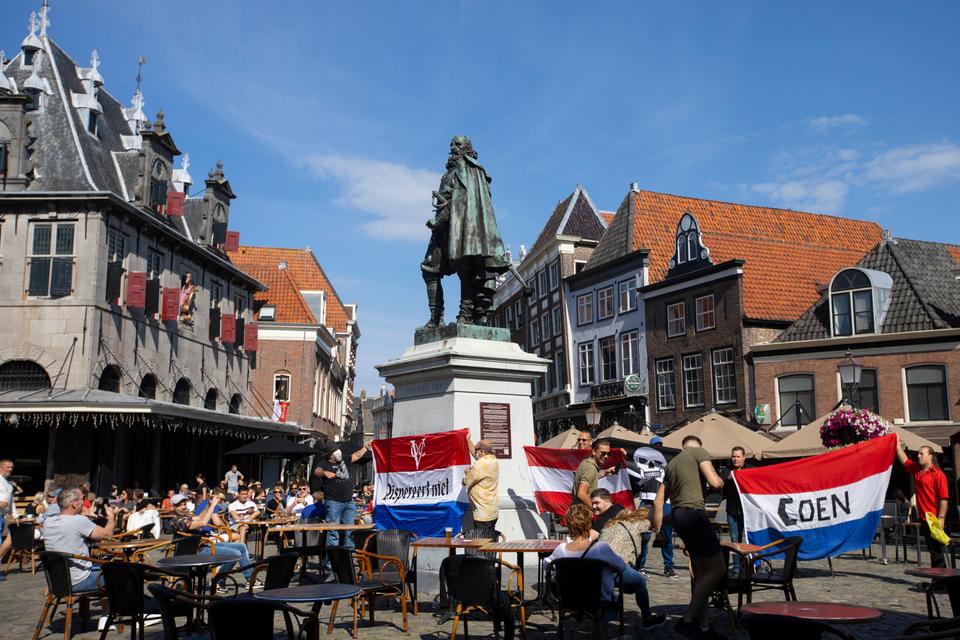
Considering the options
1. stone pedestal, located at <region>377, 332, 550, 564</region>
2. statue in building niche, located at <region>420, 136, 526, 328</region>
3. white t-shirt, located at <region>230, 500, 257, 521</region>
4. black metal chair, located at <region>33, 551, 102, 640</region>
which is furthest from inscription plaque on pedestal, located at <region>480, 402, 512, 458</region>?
white t-shirt, located at <region>230, 500, 257, 521</region>

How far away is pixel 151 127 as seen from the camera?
1210 inches

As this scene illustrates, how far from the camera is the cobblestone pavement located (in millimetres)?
8062

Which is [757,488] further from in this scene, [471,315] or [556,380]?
[556,380]

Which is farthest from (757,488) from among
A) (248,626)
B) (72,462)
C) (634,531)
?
(72,462)

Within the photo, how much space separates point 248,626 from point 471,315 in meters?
7.30

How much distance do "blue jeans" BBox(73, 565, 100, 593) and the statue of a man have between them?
538cm

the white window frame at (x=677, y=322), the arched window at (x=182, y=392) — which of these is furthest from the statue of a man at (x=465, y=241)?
the white window frame at (x=677, y=322)

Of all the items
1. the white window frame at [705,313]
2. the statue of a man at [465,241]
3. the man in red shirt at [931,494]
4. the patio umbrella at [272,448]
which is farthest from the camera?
the white window frame at [705,313]

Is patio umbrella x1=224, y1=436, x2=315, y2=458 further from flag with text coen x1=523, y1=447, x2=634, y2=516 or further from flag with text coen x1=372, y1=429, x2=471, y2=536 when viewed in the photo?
flag with text coen x1=523, y1=447, x2=634, y2=516

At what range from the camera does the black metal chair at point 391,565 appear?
8547 millimetres

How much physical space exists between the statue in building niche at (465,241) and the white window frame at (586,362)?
31634mm

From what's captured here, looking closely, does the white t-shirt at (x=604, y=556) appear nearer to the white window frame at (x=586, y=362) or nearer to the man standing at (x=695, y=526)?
the man standing at (x=695, y=526)

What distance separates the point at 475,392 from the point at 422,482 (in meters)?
1.33

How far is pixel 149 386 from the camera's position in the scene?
29344 millimetres
